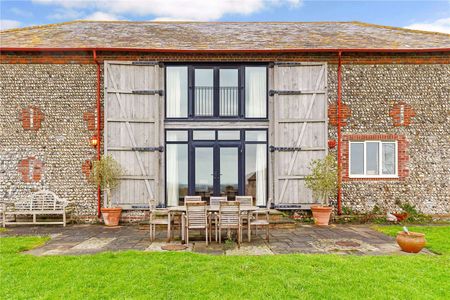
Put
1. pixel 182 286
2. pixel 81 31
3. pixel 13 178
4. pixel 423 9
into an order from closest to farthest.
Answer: pixel 182 286
pixel 13 178
pixel 81 31
pixel 423 9

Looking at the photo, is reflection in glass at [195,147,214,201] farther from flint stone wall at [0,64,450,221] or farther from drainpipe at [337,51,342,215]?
drainpipe at [337,51,342,215]

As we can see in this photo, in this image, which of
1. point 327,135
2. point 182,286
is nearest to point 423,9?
point 327,135

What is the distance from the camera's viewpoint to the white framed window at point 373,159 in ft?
34.8

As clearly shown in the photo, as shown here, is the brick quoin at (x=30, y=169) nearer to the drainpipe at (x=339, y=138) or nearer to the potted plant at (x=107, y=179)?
the potted plant at (x=107, y=179)

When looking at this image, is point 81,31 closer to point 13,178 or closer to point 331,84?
point 13,178

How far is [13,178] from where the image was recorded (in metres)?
10.2

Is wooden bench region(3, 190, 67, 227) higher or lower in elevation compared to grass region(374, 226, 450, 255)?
higher

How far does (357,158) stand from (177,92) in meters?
6.03

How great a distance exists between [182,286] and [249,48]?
7.85 m

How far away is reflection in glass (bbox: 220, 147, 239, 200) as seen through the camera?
35.0 ft

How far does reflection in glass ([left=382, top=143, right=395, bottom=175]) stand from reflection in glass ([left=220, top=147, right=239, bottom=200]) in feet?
15.1

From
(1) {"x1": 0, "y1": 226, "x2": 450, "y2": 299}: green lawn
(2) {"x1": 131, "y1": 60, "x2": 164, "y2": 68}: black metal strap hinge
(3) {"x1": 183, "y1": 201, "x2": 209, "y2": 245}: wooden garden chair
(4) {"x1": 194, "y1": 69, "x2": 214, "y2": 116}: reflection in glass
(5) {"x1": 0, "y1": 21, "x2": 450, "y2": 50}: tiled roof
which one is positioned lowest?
(1) {"x1": 0, "y1": 226, "x2": 450, "y2": 299}: green lawn

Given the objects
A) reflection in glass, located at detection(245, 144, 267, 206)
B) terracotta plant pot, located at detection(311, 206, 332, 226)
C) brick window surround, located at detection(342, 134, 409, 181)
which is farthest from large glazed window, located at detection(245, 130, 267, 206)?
brick window surround, located at detection(342, 134, 409, 181)

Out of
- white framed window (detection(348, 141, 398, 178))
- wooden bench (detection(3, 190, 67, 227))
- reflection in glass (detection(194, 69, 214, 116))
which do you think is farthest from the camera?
reflection in glass (detection(194, 69, 214, 116))
